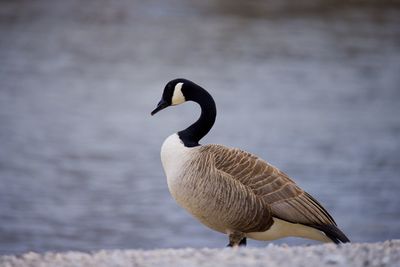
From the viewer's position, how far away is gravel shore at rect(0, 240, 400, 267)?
17.4ft

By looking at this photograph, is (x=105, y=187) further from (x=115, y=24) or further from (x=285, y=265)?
(x=115, y=24)

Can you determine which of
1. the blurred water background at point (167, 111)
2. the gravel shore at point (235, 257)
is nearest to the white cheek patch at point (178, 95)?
the gravel shore at point (235, 257)

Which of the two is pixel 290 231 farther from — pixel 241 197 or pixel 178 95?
pixel 178 95

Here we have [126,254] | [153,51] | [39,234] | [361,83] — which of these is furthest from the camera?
[153,51]

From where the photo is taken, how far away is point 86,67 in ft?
89.4

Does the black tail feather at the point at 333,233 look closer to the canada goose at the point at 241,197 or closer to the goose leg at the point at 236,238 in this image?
the canada goose at the point at 241,197

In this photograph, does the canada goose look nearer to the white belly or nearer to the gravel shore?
the white belly

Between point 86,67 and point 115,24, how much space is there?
8.43m

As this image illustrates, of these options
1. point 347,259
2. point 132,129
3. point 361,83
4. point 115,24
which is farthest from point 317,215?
point 115,24

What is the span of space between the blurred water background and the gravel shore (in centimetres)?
673

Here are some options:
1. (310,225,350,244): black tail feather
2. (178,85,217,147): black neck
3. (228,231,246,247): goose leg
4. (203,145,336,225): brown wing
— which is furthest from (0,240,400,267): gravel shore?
(178,85,217,147): black neck

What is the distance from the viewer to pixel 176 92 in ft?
23.1

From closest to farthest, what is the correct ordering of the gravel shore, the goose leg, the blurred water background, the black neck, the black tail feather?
the gravel shore → the black tail feather → the goose leg → the black neck → the blurred water background

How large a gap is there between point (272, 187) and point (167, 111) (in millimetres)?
15008
